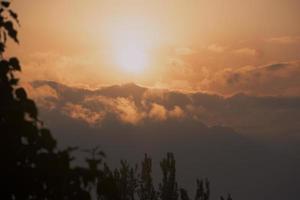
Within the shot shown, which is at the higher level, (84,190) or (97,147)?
(97,147)

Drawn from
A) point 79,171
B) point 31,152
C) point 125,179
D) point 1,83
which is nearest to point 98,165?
point 79,171

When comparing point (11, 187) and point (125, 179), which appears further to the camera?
point (125, 179)

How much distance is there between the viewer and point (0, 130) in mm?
8273

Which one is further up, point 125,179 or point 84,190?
point 125,179

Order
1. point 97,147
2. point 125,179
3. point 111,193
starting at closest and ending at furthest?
1. point 111,193
2. point 97,147
3. point 125,179

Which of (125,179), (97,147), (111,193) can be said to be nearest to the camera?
(111,193)

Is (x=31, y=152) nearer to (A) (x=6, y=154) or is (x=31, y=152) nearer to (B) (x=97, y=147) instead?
(A) (x=6, y=154)

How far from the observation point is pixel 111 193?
8.09 metres

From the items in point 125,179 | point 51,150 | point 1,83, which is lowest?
point 51,150

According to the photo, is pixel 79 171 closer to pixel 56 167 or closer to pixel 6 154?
pixel 56 167

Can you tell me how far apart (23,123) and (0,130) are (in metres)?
0.33

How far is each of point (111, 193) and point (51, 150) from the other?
91 cm

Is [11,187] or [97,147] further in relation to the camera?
[97,147]

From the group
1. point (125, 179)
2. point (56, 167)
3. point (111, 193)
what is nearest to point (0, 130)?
point (56, 167)
